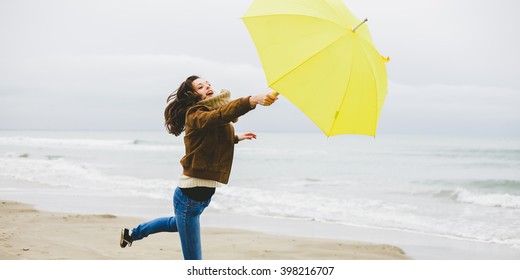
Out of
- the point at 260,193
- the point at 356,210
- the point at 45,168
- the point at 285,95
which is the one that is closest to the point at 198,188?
the point at 285,95

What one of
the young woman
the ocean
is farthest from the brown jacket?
the ocean

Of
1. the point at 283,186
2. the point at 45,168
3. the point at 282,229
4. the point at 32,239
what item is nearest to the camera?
the point at 32,239

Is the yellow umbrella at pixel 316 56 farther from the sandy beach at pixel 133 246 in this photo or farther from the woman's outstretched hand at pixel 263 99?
the sandy beach at pixel 133 246

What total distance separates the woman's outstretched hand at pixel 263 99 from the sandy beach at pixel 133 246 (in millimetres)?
3537

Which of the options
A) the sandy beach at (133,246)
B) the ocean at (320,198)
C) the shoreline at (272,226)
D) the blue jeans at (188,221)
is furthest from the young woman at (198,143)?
the ocean at (320,198)

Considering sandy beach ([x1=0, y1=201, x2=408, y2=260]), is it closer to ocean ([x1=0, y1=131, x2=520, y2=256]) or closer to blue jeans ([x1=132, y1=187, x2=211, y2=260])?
ocean ([x1=0, y1=131, x2=520, y2=256])

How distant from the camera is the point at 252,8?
11.8 ft

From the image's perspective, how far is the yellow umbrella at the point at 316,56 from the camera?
334cm

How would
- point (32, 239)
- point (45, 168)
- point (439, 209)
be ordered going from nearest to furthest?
point (32, 239), point (439, 209), point (45, 168)

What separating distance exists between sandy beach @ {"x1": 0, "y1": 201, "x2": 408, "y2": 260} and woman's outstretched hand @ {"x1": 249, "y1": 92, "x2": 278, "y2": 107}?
11.6ft

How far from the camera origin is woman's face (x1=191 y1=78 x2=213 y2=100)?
11.5 feet

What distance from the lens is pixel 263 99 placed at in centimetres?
297

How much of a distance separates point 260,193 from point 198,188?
9668 mm

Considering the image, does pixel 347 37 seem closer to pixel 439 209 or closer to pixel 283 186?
pixel 439 209
